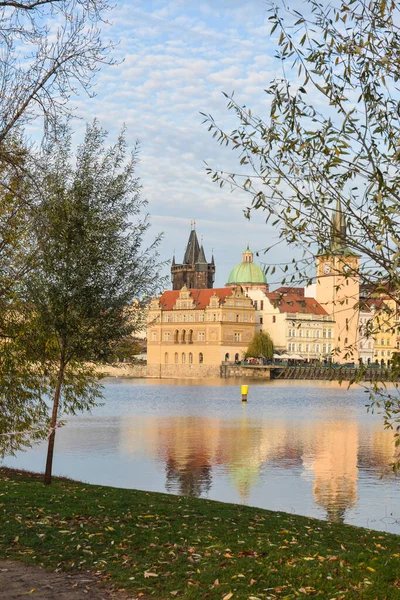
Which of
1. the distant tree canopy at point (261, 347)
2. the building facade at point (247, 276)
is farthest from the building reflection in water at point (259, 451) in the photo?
the building facade at point (247, 276)

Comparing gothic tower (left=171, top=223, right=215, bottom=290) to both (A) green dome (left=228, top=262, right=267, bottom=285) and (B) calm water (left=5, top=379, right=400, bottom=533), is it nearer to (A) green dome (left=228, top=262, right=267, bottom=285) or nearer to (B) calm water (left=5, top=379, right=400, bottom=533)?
(A) green dome (left=228, top=262, right=267, bottom=285)

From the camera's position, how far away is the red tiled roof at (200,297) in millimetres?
162125

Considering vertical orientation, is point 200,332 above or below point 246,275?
below

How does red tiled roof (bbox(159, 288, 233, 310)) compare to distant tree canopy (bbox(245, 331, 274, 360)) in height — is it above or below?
above

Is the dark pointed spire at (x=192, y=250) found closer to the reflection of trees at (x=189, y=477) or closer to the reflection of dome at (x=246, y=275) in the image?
the reflection of dome at (x=246, y=275)

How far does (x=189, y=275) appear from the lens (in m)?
189

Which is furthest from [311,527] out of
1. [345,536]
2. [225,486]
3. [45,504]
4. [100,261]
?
[225,486]

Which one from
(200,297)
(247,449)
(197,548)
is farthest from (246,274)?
(197,548)

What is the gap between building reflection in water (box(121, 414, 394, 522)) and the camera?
23.0m

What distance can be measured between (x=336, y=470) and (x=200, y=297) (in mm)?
138034

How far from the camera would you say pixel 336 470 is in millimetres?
27031

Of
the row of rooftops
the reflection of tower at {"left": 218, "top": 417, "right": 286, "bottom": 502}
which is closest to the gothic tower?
the row of rooftops

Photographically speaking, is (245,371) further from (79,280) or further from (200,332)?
(79,280)

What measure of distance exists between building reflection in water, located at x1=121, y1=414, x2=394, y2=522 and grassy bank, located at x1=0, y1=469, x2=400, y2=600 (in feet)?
19.5
